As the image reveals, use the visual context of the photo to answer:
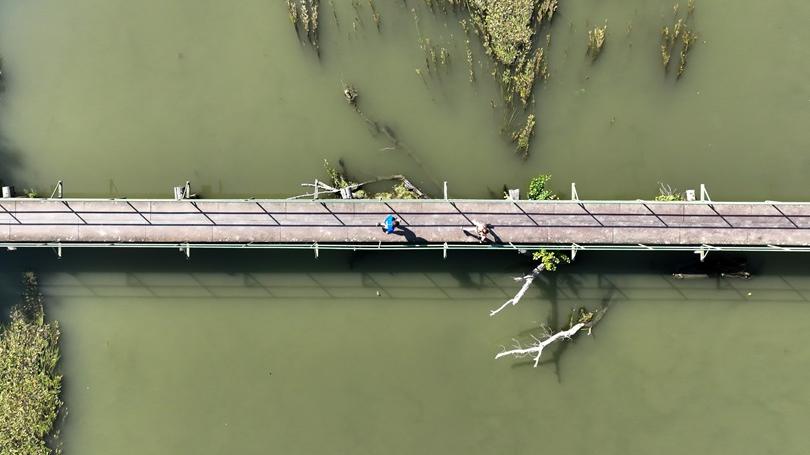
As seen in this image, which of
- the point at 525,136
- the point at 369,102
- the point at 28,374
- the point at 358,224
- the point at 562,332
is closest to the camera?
the point at 358,224

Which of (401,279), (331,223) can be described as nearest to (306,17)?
(331,223)

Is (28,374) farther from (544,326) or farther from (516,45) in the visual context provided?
(516,45)

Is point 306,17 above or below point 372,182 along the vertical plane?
above

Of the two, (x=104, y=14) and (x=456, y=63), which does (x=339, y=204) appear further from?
(x=104, y=14)

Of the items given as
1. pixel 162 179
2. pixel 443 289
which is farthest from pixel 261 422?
pixel 162 179

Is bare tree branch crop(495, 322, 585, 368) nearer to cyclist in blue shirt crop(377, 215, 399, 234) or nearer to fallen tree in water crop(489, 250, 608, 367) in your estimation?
fallen tree in water crop(489, 250, 608, 367)

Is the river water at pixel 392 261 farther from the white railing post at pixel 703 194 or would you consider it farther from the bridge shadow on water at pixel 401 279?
the white railing post at pixel 703 194

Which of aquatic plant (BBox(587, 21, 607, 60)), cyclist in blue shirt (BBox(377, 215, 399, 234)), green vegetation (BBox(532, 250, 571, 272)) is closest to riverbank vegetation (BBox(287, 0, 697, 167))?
aquatic plant (BBox(587, 21, 607, 60))
